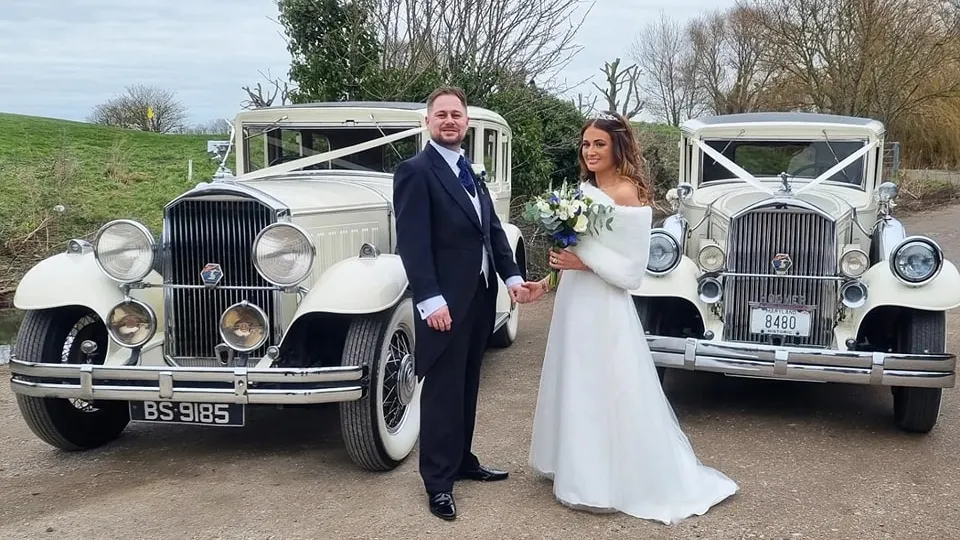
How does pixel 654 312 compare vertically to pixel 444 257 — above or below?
below

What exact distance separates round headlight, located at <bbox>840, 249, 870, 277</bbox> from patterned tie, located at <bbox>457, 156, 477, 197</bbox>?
2.53 metres

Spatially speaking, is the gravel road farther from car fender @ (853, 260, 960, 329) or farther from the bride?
car fender @ (853, 260, 960, 329)

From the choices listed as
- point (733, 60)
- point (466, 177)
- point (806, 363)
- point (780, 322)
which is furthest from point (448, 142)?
point (733, 60)

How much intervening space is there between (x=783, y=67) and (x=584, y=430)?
20.5 meters

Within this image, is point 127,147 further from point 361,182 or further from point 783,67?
point 783,67

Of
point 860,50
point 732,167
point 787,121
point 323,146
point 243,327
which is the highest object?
point 860,50

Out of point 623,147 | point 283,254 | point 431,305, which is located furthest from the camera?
point 283,254

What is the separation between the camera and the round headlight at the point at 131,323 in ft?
13.7

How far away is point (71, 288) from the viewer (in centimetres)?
422

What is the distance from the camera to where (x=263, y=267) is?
409 centimetres

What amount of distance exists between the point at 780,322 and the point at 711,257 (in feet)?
1.88

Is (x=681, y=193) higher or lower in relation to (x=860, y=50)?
lower

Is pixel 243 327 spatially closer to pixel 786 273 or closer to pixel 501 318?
pixel 501 318

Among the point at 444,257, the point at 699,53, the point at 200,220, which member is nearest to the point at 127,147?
the point at 200,220
